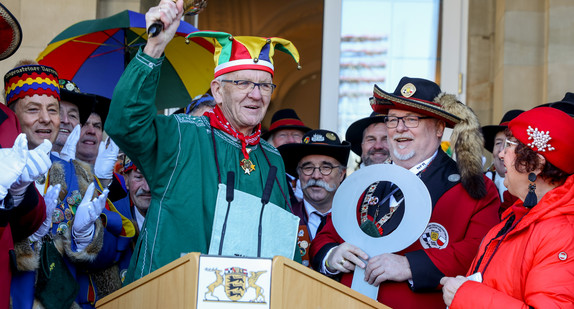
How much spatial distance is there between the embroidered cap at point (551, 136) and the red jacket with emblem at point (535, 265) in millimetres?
95

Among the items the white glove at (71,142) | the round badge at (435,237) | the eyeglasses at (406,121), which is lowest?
the round badge at (435,237)

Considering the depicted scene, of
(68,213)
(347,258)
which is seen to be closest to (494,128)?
(347,258)

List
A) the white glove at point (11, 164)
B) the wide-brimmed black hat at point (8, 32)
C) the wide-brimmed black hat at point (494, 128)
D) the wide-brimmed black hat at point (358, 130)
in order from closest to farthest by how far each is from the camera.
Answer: the white glove at point (11, 164) → the wide-brimmed black hat at point (8, 32) → the wide-brimmed black hat at point (358, 130) → the wide-brimmed black hat at point (494, 128)

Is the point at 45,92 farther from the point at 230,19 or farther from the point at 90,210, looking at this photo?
the point at 230,19

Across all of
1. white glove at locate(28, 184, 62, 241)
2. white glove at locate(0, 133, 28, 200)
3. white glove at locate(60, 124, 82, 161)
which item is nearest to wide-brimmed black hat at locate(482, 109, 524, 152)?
white glove at locate(60, 124, 82, 161)

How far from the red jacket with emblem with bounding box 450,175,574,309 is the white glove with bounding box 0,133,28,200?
6.01 feet

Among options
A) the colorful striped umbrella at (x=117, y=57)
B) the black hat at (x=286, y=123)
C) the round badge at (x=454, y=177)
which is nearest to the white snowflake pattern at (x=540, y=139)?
the round badge at (x=454, y=177)

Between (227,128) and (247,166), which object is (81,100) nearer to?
(227,128)

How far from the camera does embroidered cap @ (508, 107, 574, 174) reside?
3014mm

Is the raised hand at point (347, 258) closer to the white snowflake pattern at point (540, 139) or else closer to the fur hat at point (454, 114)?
the fur hat at point (454, 114)

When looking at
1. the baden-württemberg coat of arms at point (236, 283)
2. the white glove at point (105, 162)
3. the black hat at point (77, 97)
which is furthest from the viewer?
the white glove at point (105, 162)

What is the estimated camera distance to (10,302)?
12.2 feet

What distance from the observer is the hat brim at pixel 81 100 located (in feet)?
16.8

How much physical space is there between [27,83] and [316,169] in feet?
6.84
